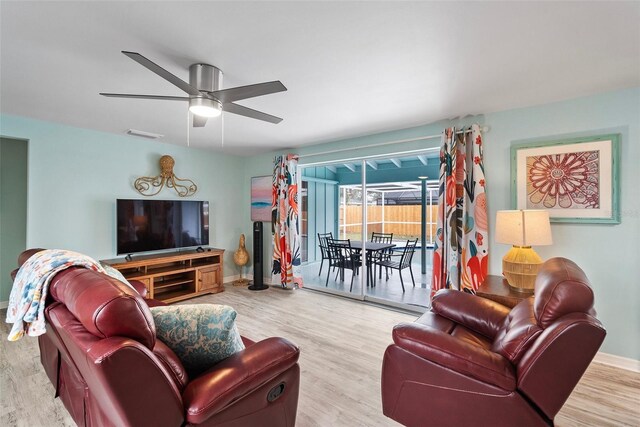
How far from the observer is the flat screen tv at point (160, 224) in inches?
149

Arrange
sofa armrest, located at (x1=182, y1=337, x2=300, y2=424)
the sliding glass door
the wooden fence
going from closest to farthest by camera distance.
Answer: sofa armrest, located at (x1=182, y1=337, x2=300, y2=424)
the sliding glass door
the wooden fence

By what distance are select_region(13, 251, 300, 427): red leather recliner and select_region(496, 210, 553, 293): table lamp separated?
6.35 feet

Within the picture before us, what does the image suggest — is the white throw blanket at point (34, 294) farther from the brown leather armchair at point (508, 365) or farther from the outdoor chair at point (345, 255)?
the outdoor chair at point (345, 255)

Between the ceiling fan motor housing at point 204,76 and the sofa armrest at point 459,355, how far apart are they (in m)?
2.09

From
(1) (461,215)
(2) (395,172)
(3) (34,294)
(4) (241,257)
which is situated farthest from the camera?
(2) (395,172)

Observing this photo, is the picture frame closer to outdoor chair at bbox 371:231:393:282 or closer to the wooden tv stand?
the wooden tv stand

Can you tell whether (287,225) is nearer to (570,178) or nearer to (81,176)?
(81,176)

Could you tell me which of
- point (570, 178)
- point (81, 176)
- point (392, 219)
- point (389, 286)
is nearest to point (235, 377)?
point (570, 178)

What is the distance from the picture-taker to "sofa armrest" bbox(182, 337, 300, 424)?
106 cm

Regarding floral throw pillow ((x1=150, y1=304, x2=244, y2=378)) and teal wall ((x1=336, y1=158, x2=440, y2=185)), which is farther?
teal wall ((x1=336, y1=158, x2=440, y2=185))

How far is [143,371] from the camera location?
94 cm

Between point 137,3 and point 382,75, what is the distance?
1602mm

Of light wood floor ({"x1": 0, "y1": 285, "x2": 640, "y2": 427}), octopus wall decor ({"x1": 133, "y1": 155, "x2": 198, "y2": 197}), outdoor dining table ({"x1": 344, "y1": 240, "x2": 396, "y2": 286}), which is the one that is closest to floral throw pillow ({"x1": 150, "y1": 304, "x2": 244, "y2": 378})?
light wood floor ({"x1": 0, "y1": 285, "x2": 640, "y2": 427})

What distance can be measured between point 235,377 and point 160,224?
3.56 m
